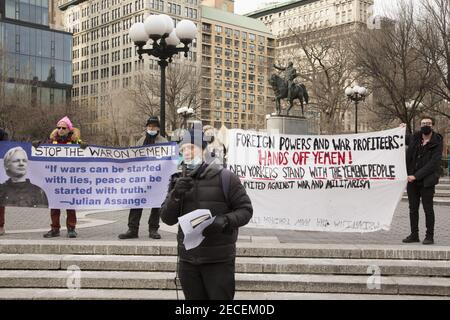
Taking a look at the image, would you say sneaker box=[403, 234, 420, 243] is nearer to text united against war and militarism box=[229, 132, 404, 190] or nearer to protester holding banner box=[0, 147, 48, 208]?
text united against war and militarism box=[229, 132, 404, 190]

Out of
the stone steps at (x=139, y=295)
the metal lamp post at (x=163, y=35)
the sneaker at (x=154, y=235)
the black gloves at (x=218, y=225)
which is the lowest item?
the stone steps at (x=139, y=295)

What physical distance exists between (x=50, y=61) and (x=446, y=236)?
244ft

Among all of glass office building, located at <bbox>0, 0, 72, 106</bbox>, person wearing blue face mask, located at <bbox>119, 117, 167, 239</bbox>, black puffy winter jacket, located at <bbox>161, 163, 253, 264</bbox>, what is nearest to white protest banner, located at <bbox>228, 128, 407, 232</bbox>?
person wearing blue face mask, located at <bbox>119, 117, 167, 239</bbox>

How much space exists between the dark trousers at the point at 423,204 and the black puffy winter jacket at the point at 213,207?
15.4ft

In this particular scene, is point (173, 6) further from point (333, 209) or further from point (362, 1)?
point (333, 209)

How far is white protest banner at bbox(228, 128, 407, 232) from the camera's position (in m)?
8.17

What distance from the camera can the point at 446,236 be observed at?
8.55 m

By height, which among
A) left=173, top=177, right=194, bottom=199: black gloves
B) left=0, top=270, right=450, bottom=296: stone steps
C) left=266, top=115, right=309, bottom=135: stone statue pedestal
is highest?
left=266, top=115, right=309, bottom=135: stone statue pedestal

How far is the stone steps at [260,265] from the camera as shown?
21.4 ft

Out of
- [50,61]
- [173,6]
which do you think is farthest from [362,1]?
[50,61]

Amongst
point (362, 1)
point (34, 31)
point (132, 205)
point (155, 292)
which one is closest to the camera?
point (155, 292)

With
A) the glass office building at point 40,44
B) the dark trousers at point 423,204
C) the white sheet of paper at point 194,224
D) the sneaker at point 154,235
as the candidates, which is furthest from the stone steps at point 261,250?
the glass office building at point 40,44

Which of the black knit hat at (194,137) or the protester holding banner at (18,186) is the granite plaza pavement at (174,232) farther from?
the black knit hat at (194,137)

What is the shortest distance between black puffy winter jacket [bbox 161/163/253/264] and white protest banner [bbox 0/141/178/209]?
4.47 meters
